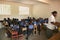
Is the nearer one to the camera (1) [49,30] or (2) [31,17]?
(1) [49,30]

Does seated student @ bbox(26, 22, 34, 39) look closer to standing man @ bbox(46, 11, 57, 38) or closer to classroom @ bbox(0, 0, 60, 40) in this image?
classroom @ bbox(0, 0, 60, 40)

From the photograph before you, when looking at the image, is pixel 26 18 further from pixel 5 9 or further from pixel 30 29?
pixel 5 9

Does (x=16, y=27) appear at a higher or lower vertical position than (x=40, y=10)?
lower

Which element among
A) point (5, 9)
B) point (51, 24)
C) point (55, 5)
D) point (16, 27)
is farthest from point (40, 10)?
point (5, 9)

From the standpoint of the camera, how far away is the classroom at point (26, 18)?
Answer: 2432 millimetres

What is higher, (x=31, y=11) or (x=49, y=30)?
(x=31, y=11)

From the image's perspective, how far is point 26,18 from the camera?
2.62 metres

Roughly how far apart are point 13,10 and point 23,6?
26 centimetres

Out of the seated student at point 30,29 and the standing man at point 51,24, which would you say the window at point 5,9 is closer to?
the seated student at point 30,29

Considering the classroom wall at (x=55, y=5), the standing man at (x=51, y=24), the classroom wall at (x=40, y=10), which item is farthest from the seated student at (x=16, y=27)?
the classroom wall at (x=55, y=5)

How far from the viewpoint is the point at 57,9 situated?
8.00ft

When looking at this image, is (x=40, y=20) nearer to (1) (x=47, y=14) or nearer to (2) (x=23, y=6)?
(1) (x=47, y=14)

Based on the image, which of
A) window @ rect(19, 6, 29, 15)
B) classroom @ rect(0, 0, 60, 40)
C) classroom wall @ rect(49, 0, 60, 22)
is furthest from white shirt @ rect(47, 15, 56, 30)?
window @ rect(19, 6, 29, 15)

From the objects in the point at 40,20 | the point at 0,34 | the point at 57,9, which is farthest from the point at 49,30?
the point at 0,34
